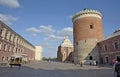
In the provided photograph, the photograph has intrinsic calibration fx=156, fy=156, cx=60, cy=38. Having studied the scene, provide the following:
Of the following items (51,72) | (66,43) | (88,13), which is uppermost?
(88,13)

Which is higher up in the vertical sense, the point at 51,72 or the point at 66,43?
the point at 66,43

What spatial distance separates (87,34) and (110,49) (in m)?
9.35

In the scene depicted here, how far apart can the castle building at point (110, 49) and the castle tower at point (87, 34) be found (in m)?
2.50

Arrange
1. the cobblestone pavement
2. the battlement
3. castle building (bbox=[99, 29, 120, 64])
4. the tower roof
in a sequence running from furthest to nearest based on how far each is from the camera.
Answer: the tower roof
the battlement
castle building (bbox=[99, 29, 120, 64])
the cobblestone pavement

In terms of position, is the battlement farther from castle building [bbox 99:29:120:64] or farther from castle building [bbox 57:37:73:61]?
castle building [bbox 57:37:73:61]

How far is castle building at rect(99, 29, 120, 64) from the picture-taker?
1331 inches

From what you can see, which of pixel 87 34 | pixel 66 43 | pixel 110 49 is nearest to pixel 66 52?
pixel 66 43

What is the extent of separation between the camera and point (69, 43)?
80.4m

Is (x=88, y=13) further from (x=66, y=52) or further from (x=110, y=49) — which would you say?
(x=66, y=52)

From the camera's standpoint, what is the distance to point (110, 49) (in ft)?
120

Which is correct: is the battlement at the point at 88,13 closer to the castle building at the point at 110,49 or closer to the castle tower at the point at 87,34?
the castle tower at the point at 87,34

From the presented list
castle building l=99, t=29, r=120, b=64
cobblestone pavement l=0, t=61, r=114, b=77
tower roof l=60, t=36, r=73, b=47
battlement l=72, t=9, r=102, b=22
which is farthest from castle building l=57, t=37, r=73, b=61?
cobblestone pavement l=0, t=61, r=114, b=77

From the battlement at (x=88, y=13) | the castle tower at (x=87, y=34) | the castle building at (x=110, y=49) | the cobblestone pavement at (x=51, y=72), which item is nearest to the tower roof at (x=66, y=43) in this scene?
the castle tower at (x=87, y=34)

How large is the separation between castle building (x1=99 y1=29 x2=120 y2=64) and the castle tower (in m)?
2.50
